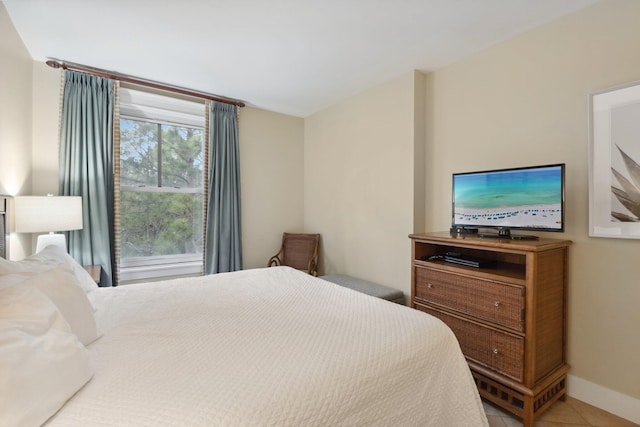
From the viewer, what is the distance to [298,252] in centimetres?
402

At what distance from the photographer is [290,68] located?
112 inches

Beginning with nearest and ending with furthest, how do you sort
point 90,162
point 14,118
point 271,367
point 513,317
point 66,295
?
point 271,367 → point 66,295 → point 513,317 → point 14,118 → point 90,162

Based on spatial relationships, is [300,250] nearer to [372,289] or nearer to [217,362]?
[372,289]

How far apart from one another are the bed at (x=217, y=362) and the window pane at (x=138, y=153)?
66.4 inches

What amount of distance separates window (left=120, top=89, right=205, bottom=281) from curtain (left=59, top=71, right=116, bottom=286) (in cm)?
26

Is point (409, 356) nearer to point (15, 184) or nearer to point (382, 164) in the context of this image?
point (382, 164)

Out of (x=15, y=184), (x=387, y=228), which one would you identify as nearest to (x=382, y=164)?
(x=387, y=228)

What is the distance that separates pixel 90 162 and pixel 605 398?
14.8ft

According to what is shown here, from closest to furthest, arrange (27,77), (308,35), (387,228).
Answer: (308,35) < (27,77) < (387,228)

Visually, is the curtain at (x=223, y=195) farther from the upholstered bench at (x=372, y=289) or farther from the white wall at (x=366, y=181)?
the upholstered bench at (x=372, y=289)

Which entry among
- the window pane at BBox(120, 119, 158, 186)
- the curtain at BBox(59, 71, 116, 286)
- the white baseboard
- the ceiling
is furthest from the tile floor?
the window pane at BBox(120, 119, 158, 186)

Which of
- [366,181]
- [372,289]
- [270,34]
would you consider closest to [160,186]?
[270,34]

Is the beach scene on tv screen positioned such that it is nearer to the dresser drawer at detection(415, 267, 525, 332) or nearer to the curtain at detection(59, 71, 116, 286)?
the dresser drawer at detection(415, 267, 525, 332)

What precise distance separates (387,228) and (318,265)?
1349 mm
